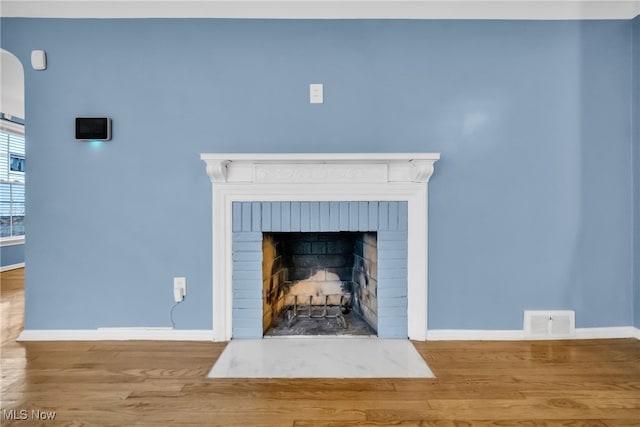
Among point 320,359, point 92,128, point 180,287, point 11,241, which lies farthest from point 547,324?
point 11,241

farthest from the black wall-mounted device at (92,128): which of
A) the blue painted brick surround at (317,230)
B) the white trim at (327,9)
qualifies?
the blue painted brick surround at (317,230)

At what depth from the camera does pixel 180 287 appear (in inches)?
88.1

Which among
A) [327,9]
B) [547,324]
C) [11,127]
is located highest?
[327,9]

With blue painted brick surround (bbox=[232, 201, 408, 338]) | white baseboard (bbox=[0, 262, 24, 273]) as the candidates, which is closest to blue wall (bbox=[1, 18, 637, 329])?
blue painted brick surround (bbox=[232, 201, 408, 338])

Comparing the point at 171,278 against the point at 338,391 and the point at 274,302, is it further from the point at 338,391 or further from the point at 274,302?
the point at 338,391

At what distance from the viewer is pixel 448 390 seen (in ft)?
5.32

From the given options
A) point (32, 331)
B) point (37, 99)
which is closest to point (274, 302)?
point (32, 331)

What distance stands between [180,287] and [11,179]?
463cm

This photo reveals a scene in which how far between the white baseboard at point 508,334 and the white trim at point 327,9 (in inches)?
79.0

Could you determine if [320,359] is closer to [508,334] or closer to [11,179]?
[508,334]

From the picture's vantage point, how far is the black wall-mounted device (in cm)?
219

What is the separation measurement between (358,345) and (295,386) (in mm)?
573

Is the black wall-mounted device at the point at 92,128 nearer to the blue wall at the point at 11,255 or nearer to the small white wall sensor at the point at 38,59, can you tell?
the small white wall sensor at the point at 38,59

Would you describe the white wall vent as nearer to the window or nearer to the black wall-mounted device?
the black wall-mounted device
